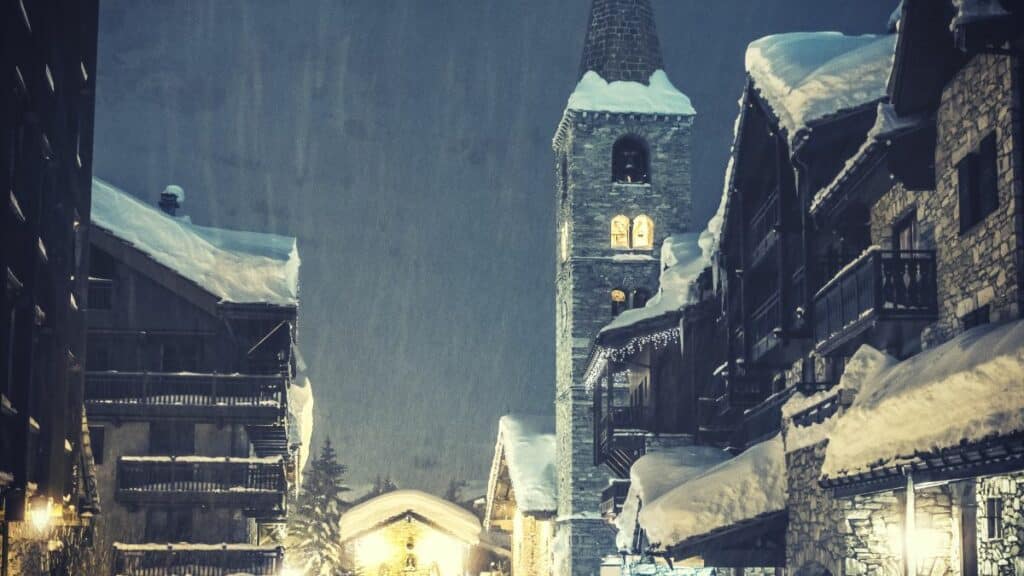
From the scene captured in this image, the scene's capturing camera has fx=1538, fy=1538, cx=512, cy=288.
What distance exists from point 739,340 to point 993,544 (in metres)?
14.3

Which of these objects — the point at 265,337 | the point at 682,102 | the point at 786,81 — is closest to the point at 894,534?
the point at 786,81

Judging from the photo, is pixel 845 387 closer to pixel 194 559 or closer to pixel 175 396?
pixel 194 559

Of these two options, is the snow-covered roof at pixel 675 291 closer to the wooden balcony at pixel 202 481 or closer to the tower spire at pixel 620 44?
the wooden balcony at pixel 202 481

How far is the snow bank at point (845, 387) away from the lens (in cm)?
1844

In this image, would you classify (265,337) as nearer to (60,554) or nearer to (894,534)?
(60,554)

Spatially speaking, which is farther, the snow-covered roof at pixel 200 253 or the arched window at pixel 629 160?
the arched window at pixel 629 160

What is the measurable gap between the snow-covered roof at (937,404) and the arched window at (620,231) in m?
39.1

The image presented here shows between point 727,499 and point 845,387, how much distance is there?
5395mm


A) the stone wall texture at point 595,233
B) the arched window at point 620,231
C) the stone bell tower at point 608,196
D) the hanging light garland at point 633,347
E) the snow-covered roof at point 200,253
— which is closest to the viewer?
the hanging light garland at point 633,347

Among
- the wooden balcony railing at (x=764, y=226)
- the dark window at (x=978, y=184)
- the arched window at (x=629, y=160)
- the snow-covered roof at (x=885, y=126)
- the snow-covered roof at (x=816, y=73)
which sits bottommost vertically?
the dark window at (x=978, y=184)

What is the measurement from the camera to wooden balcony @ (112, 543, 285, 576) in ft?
120

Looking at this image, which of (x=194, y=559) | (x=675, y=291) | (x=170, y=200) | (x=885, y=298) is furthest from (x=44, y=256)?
(x=170, y=200)

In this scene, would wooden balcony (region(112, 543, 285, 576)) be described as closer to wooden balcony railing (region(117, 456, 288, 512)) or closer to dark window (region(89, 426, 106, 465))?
wooden balcony railing (region(117, 456, 288, 512))

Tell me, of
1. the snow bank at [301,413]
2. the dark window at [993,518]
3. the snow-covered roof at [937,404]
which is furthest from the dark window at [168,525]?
the dark window at [993,518]
